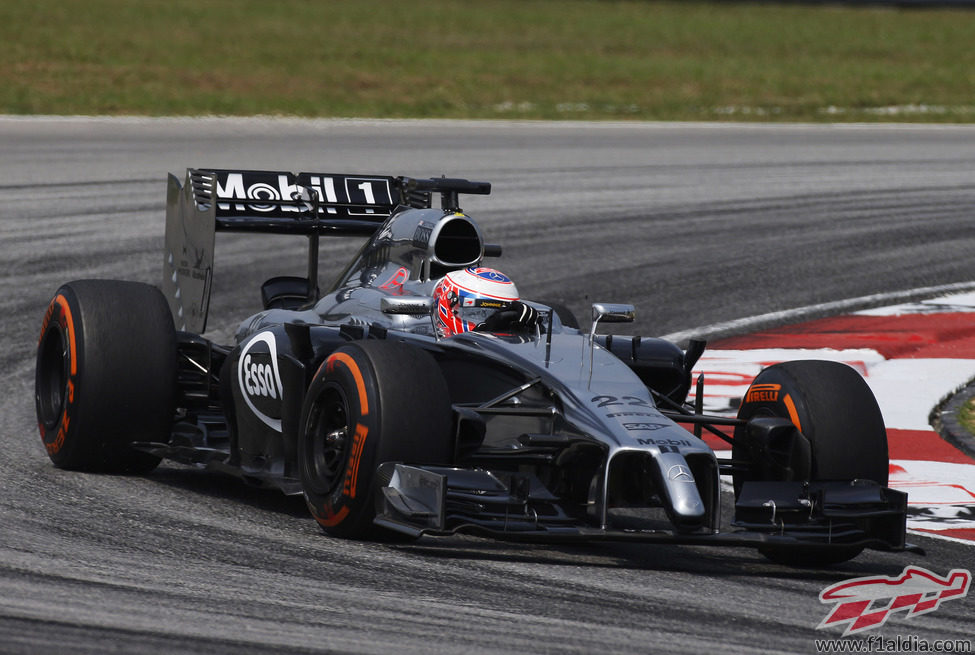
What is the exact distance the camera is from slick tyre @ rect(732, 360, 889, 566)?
729 cm

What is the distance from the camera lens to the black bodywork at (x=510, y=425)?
6695 millimetres

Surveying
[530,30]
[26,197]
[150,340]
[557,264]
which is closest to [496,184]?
[557,264]

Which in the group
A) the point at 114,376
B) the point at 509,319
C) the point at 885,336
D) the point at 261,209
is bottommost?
the point at 114,376

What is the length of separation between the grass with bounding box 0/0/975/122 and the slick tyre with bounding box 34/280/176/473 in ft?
52.2

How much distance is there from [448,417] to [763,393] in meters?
1.71

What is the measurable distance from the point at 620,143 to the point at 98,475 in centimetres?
1525

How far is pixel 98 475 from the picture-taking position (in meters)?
8.55

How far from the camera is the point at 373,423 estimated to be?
22.4 ft

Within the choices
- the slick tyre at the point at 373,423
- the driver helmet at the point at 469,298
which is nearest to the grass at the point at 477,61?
the driver helmet at the point at 469,298

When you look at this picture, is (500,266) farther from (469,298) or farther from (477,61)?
(477,61)

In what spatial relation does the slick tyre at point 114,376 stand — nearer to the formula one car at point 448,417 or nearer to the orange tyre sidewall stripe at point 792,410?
the formula one car at point 448,417
